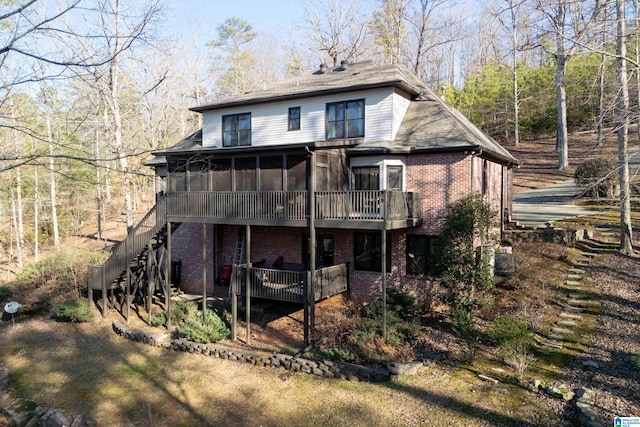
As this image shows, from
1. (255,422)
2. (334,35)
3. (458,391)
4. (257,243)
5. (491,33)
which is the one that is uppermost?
(491,33)

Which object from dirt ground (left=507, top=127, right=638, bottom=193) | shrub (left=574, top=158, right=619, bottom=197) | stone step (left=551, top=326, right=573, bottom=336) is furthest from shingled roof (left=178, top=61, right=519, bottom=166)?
dirt ground (left=507, top=127, right=638, bottom=193)

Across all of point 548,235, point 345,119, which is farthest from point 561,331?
point 345,119

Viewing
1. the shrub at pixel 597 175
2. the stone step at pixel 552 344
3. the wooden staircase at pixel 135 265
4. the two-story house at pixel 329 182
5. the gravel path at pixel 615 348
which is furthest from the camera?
the shrub at pixel 597 175

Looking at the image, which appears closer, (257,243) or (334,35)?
(257,243)

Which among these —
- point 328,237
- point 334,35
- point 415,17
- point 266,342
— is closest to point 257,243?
point 328,237

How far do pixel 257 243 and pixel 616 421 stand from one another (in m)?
13.3

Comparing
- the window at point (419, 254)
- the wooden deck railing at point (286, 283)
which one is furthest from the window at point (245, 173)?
the window at point (419, 254)

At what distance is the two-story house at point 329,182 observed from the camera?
43.2ft

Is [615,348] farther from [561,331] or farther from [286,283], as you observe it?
[286,283]

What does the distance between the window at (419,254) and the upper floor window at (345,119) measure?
446 centimetres

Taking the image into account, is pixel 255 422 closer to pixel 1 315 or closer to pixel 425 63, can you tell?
pixel 1 315

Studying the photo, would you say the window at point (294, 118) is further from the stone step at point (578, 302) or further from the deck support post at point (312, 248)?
the stone step at point (578, 302)

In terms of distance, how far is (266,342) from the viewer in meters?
12.9

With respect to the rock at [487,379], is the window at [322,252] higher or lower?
higher
